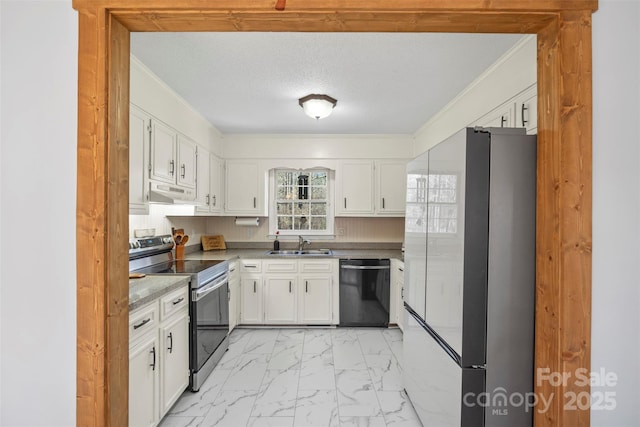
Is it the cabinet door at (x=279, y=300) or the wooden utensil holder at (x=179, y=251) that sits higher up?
the wooden utensil holder at (x=179, y=251)

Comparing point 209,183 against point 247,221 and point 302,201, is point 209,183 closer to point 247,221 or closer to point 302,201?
point 247,221

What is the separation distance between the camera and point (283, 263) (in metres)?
4.01

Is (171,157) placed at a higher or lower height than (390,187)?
higher

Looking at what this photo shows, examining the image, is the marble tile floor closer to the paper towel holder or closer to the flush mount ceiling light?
the paper towel holder

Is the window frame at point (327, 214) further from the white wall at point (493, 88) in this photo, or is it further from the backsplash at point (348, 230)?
the white wall at point (493, 88)

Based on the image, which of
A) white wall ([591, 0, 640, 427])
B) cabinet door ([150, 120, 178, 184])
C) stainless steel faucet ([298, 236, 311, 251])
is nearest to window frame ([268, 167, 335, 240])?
stainless steel faucet ([298, 236, 311, 251])

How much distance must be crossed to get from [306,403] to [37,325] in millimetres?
1834

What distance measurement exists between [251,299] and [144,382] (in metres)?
2.13

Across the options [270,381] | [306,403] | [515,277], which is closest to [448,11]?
[515,277]

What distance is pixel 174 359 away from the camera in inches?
89.4

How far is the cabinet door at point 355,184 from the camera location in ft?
14.5

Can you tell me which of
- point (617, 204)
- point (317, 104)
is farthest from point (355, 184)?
point (617, 204)

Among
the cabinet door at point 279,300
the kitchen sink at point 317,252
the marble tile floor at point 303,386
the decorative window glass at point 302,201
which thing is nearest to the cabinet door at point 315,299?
the cabinet door at point 279,300

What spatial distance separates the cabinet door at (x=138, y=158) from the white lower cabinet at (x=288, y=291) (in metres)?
1.81
